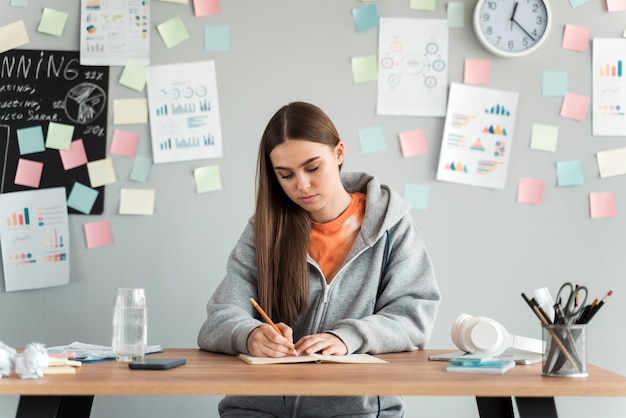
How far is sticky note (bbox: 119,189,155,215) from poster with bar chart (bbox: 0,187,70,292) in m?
0.20

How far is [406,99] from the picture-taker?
289 centimetres

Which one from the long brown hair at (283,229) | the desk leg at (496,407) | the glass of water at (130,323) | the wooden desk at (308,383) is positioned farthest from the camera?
the long brown hair at (283,229)

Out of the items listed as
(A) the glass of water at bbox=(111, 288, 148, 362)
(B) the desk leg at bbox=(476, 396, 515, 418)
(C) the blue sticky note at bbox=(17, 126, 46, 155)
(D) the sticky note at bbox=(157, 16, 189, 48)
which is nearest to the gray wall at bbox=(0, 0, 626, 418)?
(D) the sticky note at bbox=(157, 16, 189, 48)

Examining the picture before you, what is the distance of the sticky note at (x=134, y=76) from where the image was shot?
2.87 metres

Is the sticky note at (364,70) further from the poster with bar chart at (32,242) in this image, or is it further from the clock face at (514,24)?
the poster with bar chart at (32,242)

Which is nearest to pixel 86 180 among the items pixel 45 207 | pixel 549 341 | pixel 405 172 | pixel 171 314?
pixel 45 207

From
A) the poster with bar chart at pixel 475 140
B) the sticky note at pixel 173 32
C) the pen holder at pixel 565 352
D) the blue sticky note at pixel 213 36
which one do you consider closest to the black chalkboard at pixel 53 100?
the sticky note at pixel 173 32

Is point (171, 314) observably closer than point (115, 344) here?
No

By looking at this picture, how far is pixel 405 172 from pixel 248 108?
1.89 ft

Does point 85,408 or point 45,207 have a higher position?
point 45,207

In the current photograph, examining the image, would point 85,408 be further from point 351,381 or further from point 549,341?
point 549,341

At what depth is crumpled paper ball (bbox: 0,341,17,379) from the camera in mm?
1381

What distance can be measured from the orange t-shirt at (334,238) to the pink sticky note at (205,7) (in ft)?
3.52

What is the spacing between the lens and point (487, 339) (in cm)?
166
